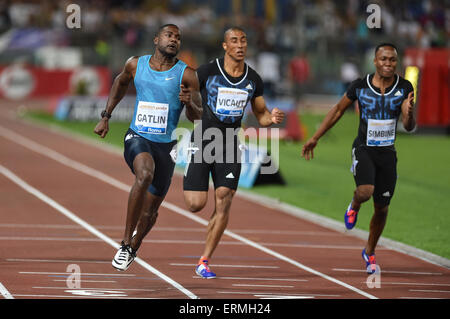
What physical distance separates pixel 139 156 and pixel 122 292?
130 centimetres

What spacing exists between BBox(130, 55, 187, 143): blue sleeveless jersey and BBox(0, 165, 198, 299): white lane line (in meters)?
1.35

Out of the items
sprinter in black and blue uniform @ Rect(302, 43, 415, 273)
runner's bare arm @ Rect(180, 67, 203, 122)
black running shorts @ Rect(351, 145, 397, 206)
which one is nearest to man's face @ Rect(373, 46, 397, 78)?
sprinter in black and blue uniform @ Rect(302, 43, 415, 273)

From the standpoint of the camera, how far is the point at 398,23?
44906mm

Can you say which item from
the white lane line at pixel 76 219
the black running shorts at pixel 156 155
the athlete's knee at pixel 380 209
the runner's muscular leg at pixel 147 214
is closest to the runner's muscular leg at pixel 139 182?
the black running shorts at pixel 156 155

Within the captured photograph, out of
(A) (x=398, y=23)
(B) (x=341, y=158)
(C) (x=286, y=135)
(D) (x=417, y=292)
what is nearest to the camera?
(D) (x=417, y=292)

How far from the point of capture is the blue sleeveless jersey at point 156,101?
9.14 metres

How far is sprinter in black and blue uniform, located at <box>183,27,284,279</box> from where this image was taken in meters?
9.37

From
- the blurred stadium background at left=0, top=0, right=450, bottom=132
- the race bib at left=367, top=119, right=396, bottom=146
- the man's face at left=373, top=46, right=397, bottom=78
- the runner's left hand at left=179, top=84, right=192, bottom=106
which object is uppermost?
the blurred stadium background at left=0, top=0, right=450, bottom=132

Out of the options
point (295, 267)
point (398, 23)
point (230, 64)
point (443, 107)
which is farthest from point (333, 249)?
point (398, 23)

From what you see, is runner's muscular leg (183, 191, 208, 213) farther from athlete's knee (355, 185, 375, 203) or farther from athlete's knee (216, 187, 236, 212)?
athlete's knee (355, 185, 375, 203)

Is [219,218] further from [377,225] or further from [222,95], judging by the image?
[377,225]

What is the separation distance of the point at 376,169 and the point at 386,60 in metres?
1.09

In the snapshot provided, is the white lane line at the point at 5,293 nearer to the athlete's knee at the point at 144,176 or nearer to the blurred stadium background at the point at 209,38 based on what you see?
the athlete's knee at the point at 144,176
